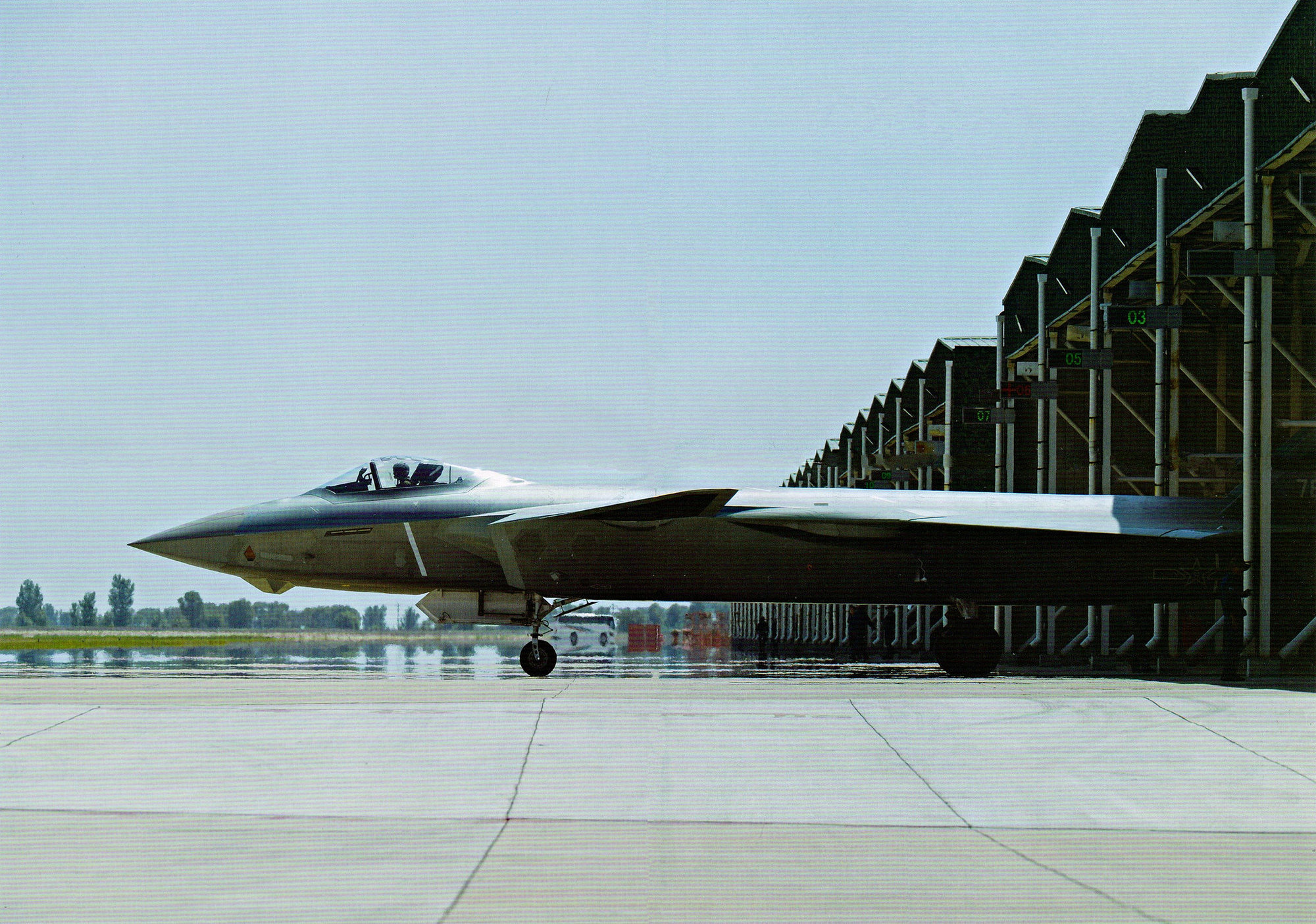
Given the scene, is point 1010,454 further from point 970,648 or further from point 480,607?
point 480,607

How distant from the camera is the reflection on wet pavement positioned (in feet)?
55.1

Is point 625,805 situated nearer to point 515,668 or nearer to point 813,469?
point 515,668

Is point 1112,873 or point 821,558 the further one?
point 821,558

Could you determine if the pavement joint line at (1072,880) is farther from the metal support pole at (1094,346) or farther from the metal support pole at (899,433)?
the metal support pole at (899,433)

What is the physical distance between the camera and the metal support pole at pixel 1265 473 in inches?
691

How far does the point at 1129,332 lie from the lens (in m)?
28.3

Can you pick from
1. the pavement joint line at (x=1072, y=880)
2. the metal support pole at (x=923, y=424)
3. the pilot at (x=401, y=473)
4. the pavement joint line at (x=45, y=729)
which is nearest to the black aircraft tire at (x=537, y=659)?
the pilot at (x=401, y=473)

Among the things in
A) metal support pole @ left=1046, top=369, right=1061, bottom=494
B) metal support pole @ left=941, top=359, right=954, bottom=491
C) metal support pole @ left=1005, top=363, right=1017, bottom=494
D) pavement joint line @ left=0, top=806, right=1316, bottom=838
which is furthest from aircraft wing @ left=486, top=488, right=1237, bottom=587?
metal support pole @ left=941, top=359, right=954, bottom=491

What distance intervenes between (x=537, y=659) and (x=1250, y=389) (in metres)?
11.2

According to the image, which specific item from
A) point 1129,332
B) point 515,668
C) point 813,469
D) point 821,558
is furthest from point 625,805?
point 813,469

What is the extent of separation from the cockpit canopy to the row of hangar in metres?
11.3

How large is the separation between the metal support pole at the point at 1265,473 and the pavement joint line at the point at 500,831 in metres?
13.1

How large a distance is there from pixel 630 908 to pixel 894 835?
1.87m

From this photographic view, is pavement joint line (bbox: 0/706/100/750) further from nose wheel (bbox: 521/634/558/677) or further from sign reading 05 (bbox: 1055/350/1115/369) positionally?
sign reading 05 (bbox: 1055/350/1115/369)
